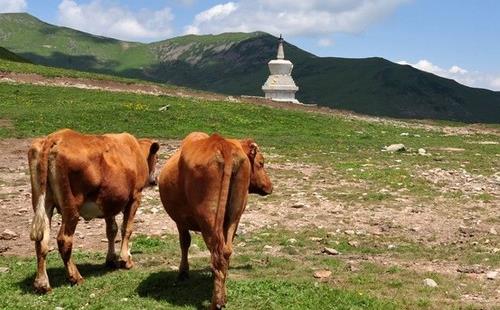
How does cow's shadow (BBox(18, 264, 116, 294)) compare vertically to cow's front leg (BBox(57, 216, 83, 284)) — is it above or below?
below

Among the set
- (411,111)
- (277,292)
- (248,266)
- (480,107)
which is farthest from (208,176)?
(480,107)

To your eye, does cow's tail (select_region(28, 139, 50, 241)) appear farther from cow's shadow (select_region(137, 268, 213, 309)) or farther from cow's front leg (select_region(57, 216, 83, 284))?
cow's shadow (select_region(137, 268, 213, 309))

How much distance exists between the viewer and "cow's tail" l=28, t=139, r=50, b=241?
8.95 metres

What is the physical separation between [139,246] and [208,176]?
178 inches

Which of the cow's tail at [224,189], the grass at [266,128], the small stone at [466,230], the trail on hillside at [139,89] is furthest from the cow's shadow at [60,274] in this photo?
the trail on hillside at [139,89]

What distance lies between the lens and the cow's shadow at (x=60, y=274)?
944 centimetres

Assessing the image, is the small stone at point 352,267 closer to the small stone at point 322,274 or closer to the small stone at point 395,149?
the small stone at point 322,274

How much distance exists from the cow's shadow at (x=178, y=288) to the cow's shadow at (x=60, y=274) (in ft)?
3.55

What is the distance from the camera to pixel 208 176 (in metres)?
8.52

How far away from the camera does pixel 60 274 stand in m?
10.1

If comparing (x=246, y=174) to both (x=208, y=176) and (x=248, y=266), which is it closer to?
(x=208, y=176)

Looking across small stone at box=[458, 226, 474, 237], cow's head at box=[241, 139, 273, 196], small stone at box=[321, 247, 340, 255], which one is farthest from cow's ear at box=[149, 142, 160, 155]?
small stone at box=[458, 226, 474, 237]

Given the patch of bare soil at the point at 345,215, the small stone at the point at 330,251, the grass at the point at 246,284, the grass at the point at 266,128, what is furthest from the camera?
the grass at the point at 266,128

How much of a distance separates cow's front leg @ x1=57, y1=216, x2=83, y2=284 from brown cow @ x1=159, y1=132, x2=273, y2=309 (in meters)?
1.63
